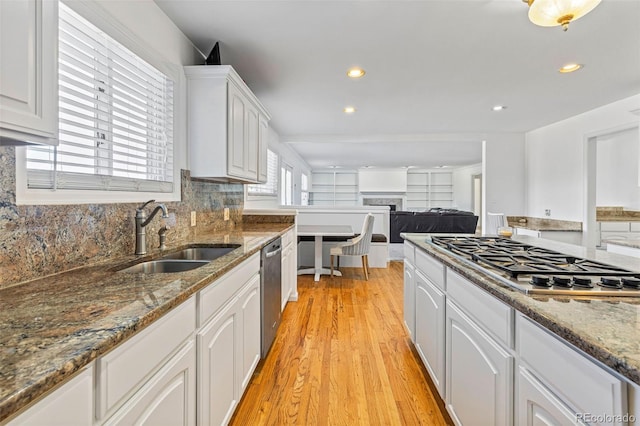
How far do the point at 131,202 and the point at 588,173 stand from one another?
5467 millimetres

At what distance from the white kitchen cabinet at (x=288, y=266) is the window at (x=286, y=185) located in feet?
10.0

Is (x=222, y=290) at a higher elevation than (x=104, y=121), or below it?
below

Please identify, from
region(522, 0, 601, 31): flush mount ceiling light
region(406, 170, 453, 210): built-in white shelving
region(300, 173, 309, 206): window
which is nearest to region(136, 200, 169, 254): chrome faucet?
region(522, 0, 601, 31): flush mount ceiling light

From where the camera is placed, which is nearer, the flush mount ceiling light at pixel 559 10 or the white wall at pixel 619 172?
the flush mount ceiling light at pixel 559 10

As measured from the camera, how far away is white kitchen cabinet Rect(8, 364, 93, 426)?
496 mm

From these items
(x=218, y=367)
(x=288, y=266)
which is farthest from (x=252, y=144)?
(x=218, y=367)

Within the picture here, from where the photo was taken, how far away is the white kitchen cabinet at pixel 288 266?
284 centimetres

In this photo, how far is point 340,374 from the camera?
2.02 metres

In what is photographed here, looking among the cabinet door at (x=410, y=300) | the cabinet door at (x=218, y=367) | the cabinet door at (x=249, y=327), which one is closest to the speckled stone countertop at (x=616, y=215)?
the cabinet door at (x=410, y=300)

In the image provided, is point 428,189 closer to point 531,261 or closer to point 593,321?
point 531,261

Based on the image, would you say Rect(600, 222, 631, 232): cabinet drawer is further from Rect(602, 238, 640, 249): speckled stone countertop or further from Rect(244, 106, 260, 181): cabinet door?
Rect(244, 106, 260, 181): cabinet door

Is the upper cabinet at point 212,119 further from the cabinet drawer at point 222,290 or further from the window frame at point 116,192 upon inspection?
the cabinet drawer at point 222,290

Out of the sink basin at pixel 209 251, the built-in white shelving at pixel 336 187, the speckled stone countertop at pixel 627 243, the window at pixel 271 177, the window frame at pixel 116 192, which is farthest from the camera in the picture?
the built-in white shelving at pixel 336 187

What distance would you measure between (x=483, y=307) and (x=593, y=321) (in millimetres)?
422
